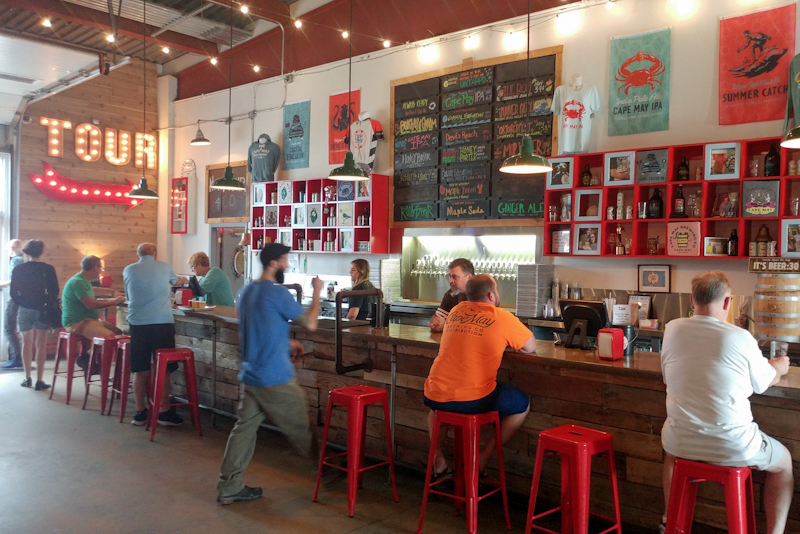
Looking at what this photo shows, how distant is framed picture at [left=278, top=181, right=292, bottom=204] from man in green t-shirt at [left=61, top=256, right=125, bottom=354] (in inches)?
103

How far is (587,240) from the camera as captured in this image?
19.5ft

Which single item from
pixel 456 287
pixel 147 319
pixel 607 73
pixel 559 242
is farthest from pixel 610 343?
pixel 147 319

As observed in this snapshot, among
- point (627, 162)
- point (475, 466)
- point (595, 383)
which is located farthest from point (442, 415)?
point (627, 162)

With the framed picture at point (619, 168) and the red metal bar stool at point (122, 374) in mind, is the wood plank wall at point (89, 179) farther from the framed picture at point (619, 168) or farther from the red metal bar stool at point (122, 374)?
the framed picture at point (619, 168)

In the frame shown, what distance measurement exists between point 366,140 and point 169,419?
390cm

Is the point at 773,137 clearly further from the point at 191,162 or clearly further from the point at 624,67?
the point at 191,162

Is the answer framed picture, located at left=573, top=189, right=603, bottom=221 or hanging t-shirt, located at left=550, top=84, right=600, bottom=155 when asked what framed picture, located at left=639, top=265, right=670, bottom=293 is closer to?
framed picture, located at left=573, top=189, right=603, bottom=221

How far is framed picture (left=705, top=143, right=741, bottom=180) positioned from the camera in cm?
506

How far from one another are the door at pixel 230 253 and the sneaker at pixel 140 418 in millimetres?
4270

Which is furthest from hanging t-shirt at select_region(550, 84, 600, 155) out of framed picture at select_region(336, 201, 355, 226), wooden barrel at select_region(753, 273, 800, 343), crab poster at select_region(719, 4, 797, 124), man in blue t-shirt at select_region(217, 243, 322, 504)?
man in blue t-shirt at select_region(217, 243, 322, 504)

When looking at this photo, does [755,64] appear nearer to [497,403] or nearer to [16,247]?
[497,403]

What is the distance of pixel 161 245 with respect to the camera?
36.3 ft

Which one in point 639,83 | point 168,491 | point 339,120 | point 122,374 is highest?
point 339,120

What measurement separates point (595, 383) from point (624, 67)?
3.56m
